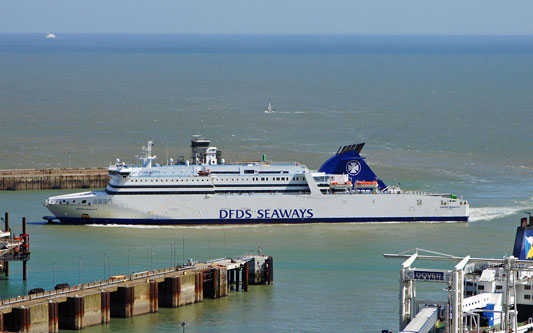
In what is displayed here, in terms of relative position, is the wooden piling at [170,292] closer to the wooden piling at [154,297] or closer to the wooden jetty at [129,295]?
the wooden jetty at [129,295]

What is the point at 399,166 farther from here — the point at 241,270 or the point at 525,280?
the point at 525,280

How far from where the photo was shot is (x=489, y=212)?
188 feet

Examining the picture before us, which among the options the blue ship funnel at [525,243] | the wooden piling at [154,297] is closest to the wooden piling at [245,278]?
the wooden piling at [154,297]

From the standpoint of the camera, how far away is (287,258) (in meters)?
47.3

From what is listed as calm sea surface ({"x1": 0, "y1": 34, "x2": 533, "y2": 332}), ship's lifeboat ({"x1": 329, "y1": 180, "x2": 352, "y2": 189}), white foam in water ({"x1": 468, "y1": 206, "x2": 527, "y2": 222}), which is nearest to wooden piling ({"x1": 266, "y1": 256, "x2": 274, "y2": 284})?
calm sea surface ({"x1": 0, "y1": 34, "x2": 533, "y2": 332})

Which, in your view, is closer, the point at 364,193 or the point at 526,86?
the point at 364,193

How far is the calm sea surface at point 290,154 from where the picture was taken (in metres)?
40.7

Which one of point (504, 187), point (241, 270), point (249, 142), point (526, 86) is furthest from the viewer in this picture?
point (526, 86)

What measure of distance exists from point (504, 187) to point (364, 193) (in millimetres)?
10640

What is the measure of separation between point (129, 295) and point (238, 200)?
61.2ft

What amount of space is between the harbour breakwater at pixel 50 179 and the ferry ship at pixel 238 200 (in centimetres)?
978

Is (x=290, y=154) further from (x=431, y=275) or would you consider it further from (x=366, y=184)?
(x=431, y=275)

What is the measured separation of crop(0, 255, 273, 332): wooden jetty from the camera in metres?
35.6

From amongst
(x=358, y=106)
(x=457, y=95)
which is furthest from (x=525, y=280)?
(x=457, y=95)
